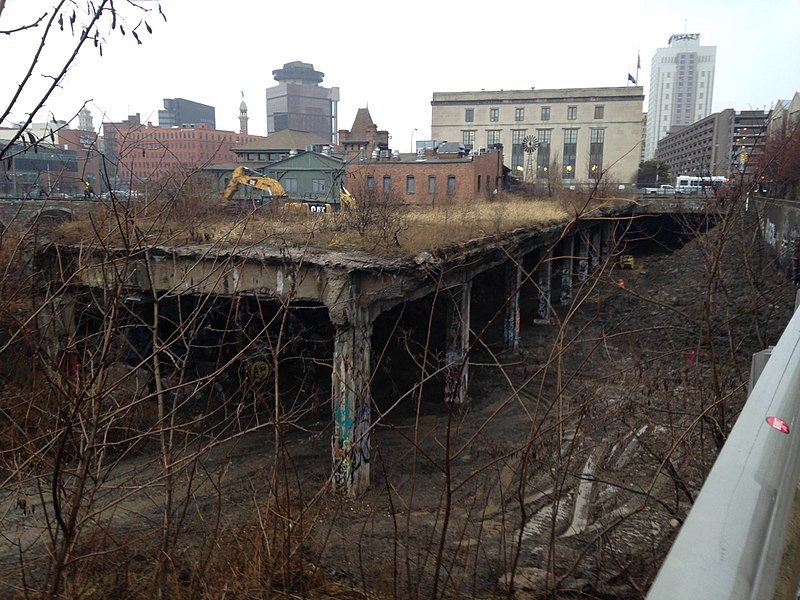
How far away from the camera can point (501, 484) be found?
5152mm

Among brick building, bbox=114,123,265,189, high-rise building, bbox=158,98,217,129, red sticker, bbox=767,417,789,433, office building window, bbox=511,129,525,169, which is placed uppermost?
high-rise building, bbox=158,98,217,129

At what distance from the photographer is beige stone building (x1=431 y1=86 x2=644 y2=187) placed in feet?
262

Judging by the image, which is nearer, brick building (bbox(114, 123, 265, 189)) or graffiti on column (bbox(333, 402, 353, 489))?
brick building (bbox(114, 123, 265, 189))

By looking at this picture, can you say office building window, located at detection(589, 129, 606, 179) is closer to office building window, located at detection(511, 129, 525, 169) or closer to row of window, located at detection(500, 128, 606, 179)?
row of window, located at detection(500, 128, 606, 179)

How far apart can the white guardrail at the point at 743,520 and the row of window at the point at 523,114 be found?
87.1 m

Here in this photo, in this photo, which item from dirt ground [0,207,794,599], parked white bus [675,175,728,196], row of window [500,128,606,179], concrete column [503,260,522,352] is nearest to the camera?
dirt ground [0,207,794,599]

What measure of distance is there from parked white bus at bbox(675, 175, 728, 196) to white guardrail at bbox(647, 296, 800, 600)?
11.6m

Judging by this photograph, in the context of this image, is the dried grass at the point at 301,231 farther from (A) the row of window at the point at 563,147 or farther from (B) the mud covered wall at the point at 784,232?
(A) the row of window at the point at 563,147

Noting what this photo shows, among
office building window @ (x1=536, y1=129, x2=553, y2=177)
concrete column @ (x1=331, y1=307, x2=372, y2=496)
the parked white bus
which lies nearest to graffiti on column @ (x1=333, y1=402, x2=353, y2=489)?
concrete column @ (x1=331, y1=307, x2=372, y2=496)

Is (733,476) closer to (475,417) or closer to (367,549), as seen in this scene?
(367,549)

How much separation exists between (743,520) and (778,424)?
0.58 meters

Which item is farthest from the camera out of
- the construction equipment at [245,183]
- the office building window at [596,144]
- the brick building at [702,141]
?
the brick building at [702,141]

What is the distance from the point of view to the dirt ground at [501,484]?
14.6 feet

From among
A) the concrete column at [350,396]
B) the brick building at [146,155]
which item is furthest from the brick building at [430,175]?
the concrete column at [350,396]
